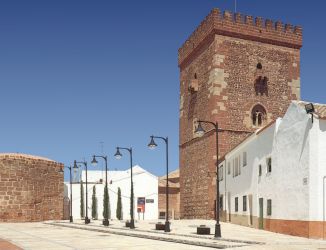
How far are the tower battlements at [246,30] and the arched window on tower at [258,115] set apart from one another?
19.6 ft

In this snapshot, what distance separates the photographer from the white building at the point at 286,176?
22938 millimetres

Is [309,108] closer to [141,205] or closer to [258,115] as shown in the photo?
[258,115]

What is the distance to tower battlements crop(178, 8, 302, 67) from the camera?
43219 mm

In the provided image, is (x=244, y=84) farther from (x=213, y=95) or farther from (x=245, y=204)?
(x=245, y=204)

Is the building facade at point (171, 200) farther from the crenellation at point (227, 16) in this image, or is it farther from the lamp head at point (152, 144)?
the lamp head at point (152, 144)

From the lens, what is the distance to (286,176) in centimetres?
2570

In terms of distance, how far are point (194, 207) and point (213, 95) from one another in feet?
33.8

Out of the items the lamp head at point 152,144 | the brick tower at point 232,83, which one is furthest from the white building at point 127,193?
the lamp head at point 152,144

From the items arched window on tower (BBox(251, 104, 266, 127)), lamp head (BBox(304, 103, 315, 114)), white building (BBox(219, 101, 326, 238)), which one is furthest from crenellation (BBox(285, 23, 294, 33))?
lamp head (BBox(304, 103, 315, 114))

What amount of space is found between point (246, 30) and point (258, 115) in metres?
7.43

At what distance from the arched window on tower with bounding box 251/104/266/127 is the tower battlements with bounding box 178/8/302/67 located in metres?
5.97

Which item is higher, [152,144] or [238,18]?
[238,18]

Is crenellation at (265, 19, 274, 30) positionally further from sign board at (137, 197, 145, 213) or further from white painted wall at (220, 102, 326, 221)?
sign board at (137, 197, 145, 213)

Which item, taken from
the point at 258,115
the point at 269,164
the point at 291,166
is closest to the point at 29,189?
the point at 258,115
